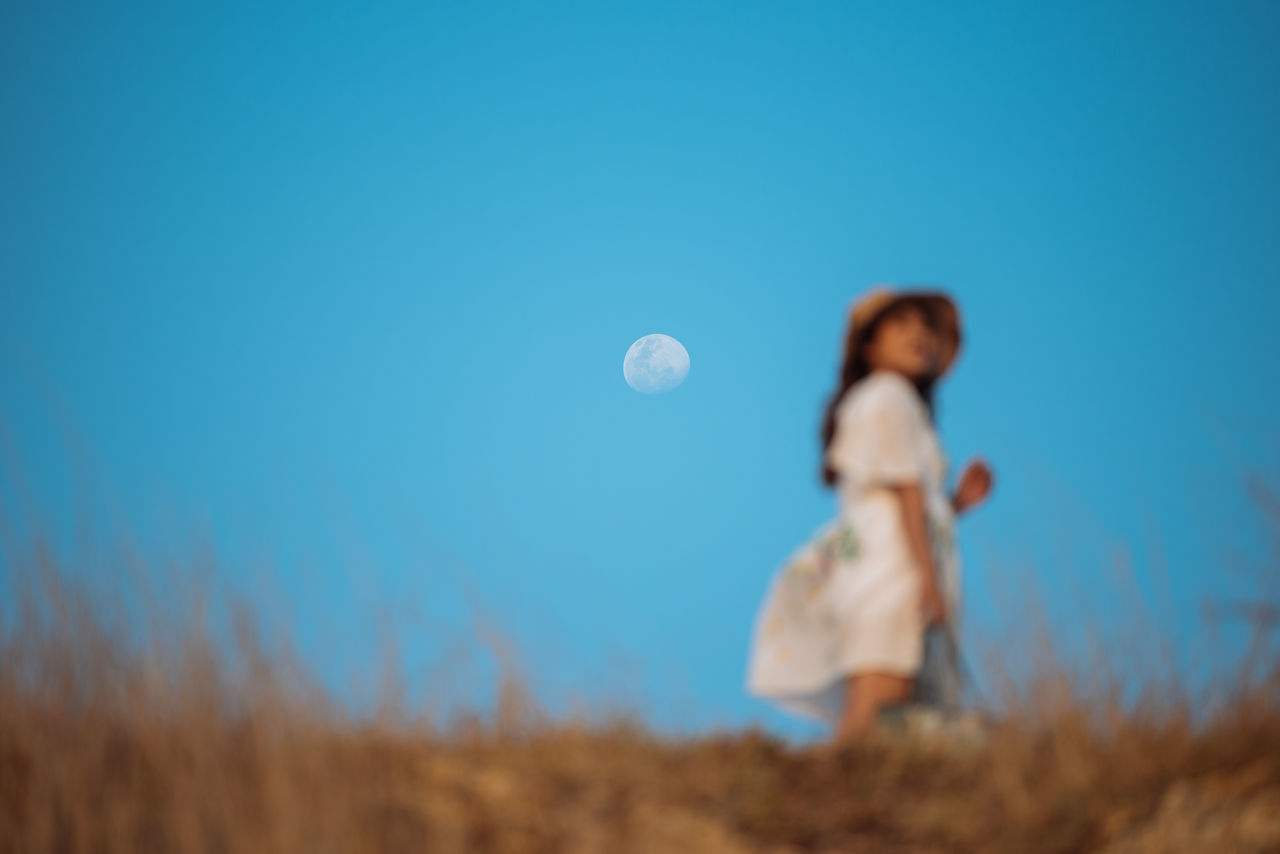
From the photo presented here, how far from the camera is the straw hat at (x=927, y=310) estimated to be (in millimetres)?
5402

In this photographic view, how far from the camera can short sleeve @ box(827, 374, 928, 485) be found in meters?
5.00

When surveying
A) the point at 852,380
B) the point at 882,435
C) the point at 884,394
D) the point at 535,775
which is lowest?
the point at 535,775

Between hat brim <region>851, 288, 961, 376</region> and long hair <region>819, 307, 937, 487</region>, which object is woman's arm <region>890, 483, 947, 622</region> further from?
hat brim <region>851, 288, 961, 376</region>

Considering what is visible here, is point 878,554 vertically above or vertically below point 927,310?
below

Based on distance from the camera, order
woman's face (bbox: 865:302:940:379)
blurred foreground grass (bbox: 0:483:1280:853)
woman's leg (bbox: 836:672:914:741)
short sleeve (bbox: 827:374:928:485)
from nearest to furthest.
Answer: blurred foreground grass (bbox: 0:483:1280:853)
woman's leg (bbox: 836:672:914:741)
short sleeve (bbox: 827:374:928:485)
woman's face (bbox: 865:302:940:379)

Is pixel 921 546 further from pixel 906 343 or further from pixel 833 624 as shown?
pixel 906 343

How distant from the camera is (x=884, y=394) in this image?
5105 millimetres

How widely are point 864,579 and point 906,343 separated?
39.8 inches

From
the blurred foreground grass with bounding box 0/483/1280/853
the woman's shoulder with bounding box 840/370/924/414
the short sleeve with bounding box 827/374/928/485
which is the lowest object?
the blurred foreground grass with bounding box 0/483/1280/853

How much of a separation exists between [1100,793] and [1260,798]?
526mm

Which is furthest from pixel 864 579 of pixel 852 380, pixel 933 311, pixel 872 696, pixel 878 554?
pixel 933 311

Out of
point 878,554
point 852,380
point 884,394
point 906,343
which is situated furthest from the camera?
point 852,380

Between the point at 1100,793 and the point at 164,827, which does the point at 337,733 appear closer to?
the point at 164,827

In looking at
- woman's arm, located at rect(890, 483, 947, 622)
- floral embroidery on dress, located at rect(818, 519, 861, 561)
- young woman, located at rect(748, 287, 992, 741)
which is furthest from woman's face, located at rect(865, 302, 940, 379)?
floral embroidery on dress, located at rect(818, 519, 861, 561)
